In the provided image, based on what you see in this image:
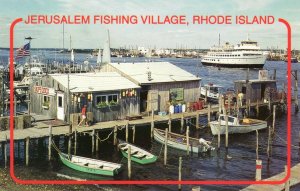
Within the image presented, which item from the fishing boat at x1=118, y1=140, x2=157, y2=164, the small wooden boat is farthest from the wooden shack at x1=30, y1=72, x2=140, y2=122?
the small wooden boat

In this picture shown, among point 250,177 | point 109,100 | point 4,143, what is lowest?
point 250,177

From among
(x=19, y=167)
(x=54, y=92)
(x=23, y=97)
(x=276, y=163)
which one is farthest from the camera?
(x=23, y=97)

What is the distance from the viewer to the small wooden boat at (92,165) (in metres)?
29.2

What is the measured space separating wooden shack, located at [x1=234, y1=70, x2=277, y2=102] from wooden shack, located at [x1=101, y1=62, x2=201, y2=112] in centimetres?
839

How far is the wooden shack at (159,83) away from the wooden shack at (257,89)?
27.5 ft

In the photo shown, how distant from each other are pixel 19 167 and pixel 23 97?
115 feet

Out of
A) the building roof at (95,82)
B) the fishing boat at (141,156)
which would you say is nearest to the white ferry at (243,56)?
the building roof at (95,82)

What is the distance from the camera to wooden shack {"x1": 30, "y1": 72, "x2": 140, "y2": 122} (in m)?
36.0

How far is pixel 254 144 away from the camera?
1593 inches

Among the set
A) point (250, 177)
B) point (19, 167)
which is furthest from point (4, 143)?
point (250, 177)

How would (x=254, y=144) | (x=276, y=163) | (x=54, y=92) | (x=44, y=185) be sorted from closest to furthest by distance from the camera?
(x=44, y=185)
(x=276, y=163)
(x=54, y=92)
(x=254, y=144)

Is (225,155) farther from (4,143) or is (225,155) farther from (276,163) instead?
(4,143)

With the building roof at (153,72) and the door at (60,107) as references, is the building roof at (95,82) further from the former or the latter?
the building roof at (153,72)

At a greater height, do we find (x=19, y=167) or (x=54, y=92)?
(x=54, y=92)
